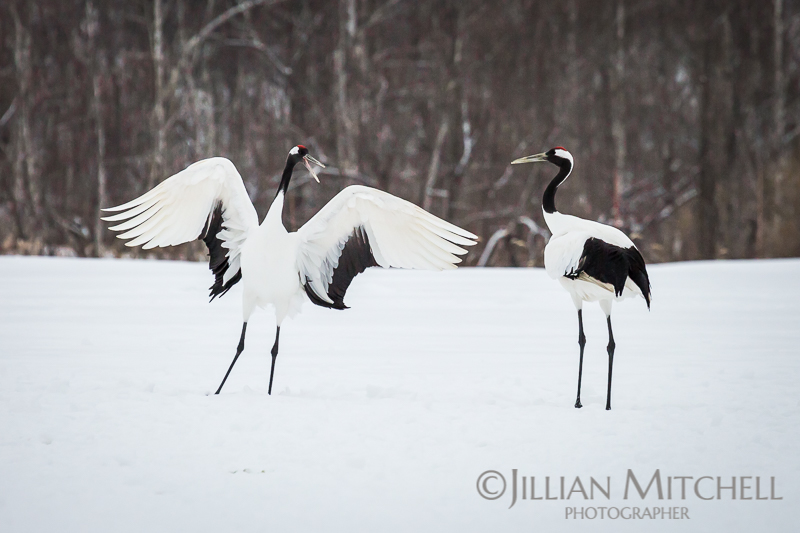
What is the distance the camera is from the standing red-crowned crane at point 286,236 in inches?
179

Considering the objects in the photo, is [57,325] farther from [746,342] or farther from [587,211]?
[587,211]

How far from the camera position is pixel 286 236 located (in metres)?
4.57

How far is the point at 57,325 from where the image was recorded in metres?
7.01

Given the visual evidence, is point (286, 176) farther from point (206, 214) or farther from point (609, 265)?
point (609, 265)

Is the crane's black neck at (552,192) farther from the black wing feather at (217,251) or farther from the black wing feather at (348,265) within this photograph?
the black wing feather at (217,251)

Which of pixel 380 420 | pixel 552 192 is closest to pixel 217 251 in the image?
pixel 380 420

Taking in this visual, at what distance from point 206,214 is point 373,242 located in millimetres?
976

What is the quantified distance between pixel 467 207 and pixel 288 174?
430 inches

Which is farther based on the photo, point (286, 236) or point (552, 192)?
point (552, 192)

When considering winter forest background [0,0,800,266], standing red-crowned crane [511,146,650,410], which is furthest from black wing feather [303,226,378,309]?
winter forest background [0,0,800,266]

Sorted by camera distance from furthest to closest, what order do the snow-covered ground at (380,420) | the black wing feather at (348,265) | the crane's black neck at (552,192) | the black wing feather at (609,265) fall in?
the crane's black neck at (552,192) → the black wing feather at (348,265) → the black wing feather at (609,265) → the snow-covered ground at (380,420)

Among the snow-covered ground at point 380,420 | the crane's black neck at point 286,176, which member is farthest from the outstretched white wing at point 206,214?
the snow-covered ground at point 380,420

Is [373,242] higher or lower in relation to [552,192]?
lower

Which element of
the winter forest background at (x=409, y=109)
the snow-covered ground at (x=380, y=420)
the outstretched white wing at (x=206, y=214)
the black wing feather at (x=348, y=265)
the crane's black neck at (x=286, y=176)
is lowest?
the snow-covered ground at (x=380, y=420)
